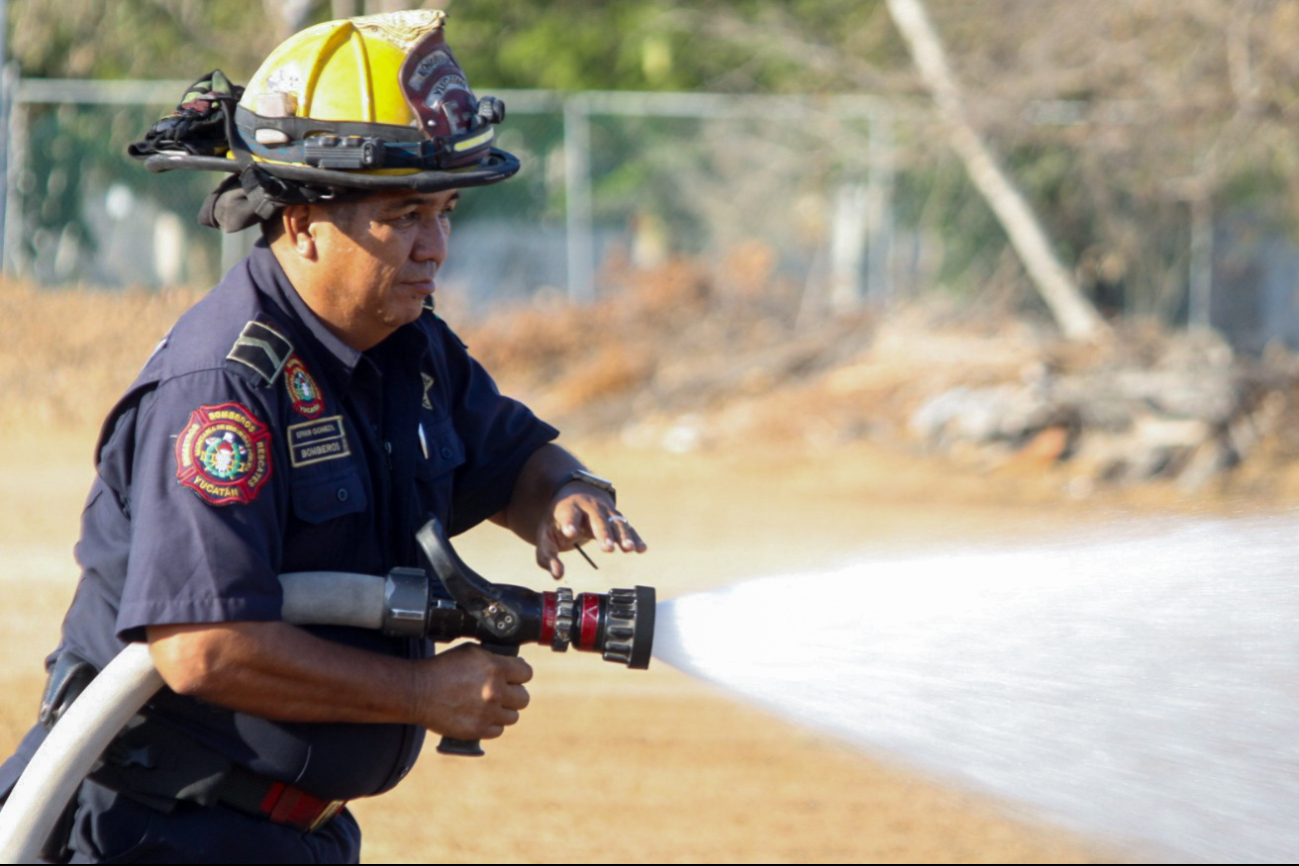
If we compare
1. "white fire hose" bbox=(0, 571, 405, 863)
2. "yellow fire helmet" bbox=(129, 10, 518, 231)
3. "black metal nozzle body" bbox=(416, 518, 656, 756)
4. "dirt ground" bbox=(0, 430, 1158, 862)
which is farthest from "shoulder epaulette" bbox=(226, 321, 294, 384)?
"dirt ground" bbox=(0, 430, 1158, 862)

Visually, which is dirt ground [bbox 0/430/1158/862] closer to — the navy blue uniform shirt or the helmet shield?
the navy blue uniform shirt

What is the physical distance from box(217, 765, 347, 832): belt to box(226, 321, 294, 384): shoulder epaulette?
2.24ft

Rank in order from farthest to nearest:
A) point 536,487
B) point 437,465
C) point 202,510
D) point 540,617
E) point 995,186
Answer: point 995,186 → point 536,487 → point 437,465 → point 540,617 → point 202,510

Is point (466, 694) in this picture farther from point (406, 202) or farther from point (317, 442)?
point (406, 202)

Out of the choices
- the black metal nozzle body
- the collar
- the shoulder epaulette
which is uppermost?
the collar

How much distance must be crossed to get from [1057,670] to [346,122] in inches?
58.6

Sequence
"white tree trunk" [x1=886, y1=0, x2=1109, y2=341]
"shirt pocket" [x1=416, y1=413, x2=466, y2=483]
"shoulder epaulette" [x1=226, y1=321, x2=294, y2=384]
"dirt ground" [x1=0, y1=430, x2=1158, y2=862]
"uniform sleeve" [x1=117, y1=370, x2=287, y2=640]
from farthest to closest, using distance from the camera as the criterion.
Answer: "white tree trunk" [x1=886, y1=0, x2=1109, y2=341] → "dirt ground" [x1=0, y1=430, x2=1158, y2=862] → "shirt pocket" [x1=416, y1=413, x2=466, y2=483] → "shoulder epaulette" [x1=226, y1=321, x2=294, y2=384] → "uniform sleeve" [x1=117, y1=370, x2=287, y2=640]

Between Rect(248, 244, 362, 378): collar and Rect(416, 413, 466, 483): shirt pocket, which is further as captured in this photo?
Rect(416, 413, 466, 483): shirt pocket

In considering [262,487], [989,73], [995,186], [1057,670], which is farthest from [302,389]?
[995,186]

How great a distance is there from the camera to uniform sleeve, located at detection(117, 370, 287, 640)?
2.24 meters

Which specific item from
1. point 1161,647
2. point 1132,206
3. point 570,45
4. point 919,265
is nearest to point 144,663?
point 1161,647

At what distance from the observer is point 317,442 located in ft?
8.11

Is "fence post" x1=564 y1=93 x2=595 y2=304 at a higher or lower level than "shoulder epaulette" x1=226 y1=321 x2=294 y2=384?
higher

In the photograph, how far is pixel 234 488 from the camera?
90.1 inches
